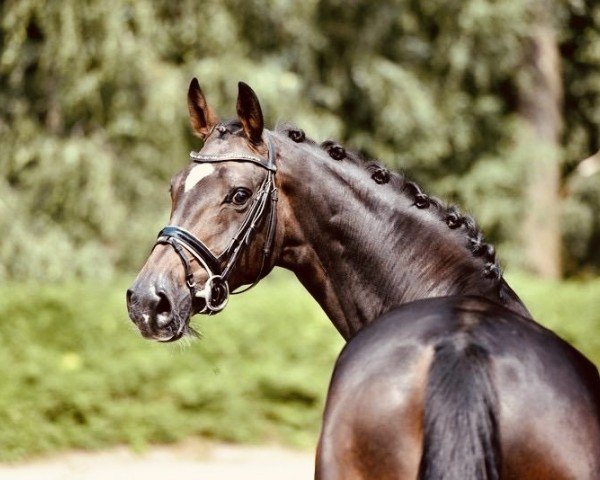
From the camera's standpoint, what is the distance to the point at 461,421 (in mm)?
2646

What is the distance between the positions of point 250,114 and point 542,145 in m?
15.8

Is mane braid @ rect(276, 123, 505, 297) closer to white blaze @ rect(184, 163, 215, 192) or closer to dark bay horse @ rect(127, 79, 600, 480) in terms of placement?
dark bay horse @ rect(127, 79, 600, 480)

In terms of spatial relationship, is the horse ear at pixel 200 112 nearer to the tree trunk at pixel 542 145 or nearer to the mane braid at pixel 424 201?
the mane braid at pixel 424 201

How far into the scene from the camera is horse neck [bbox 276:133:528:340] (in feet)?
12.9

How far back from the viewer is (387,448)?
8.98 ft

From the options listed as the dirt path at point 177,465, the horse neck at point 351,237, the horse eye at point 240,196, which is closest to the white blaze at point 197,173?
the horse eye at point 240,196

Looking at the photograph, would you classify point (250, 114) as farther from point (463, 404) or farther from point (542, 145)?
point (542, 145)

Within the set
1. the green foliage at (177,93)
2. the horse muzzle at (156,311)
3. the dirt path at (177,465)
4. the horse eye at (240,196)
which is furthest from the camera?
the green foliage at (177,93)

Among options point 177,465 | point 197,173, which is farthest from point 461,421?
point 177,465

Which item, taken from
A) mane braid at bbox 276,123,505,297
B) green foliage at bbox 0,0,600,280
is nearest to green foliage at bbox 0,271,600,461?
green foliage at bbox 0,0,600,280

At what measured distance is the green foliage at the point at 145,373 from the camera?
9.89 m

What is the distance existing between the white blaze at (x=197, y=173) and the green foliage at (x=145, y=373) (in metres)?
5.79

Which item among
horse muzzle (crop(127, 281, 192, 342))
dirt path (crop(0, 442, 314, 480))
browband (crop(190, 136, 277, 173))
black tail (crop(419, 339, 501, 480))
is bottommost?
black tail (crop(419, 339, 501, 480))

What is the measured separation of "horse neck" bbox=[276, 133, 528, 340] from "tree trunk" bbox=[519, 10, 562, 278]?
14.9 meters
